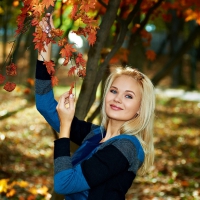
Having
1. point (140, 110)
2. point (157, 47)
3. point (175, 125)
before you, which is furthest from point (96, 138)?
point (157, 47)

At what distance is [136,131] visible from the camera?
241cm

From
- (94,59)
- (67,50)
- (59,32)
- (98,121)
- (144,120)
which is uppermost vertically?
(59,32)

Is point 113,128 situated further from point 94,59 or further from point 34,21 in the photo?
point 94,59

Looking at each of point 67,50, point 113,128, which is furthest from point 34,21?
point 113,128

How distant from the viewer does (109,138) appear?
8.18 ft

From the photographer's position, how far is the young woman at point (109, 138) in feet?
6.85

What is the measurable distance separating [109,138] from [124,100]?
0.27m

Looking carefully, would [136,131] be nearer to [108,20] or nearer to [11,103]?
[108,20]

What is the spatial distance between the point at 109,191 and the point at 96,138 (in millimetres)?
478

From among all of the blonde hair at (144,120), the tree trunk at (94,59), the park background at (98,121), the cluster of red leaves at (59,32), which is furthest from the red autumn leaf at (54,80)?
the tree trunk at (94,59)

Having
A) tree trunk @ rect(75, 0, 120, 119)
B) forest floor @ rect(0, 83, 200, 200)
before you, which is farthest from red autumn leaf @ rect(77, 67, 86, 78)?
forest floor @ rect(0, 83, 200, 200)

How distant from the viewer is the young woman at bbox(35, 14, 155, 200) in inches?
82.2

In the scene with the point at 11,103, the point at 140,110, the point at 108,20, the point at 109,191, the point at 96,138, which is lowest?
the point at 11,103

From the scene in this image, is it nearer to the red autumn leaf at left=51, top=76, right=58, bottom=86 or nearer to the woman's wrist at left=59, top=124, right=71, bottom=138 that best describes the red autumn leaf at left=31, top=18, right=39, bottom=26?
the red autumn leaf at left=51, top=76, right=58, bottom=86
